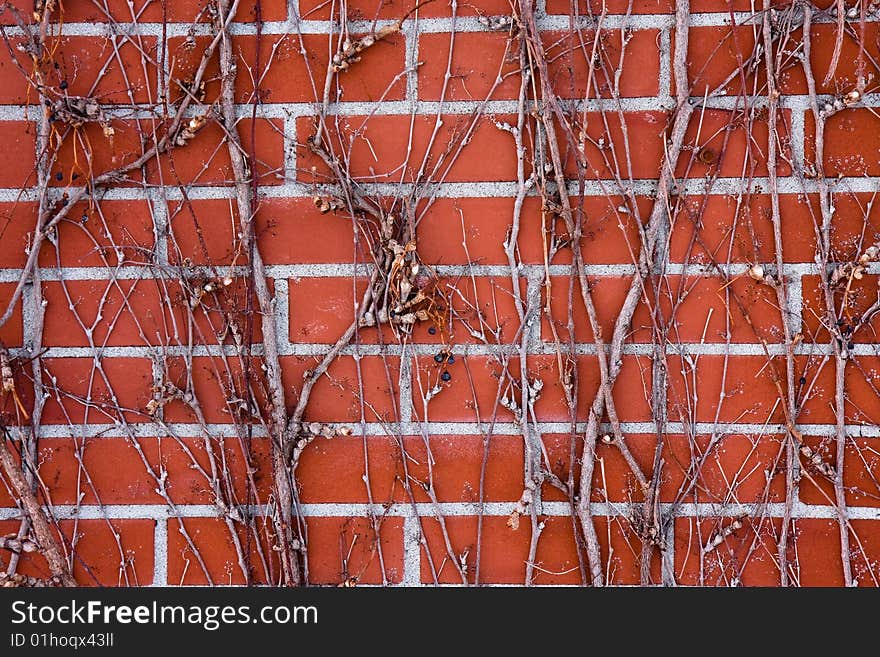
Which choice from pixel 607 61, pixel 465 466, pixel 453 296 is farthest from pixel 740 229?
pixel 465 466

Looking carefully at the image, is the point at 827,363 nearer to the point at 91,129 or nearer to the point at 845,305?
the point at 845,305

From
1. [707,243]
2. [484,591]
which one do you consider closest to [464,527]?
[484,591]

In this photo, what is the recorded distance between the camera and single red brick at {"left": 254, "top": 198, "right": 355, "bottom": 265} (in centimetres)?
113

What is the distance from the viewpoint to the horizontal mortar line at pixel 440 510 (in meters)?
1.12

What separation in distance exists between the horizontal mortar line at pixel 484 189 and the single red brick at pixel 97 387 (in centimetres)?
28

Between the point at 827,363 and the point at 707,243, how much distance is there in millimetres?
279

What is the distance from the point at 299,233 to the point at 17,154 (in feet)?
1.60

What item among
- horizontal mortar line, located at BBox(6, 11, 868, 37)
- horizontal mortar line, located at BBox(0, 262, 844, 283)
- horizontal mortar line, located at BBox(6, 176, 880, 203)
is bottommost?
horizontal mortar line, located at BBox(0, 262, 844, 283)

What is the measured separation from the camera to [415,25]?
1112mm

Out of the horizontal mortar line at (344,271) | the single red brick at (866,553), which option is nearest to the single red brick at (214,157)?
the horizontal mortar line at (344,271)

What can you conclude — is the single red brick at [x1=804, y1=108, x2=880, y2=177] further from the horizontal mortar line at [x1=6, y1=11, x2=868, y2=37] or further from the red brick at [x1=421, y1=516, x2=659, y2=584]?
the red brick at [x1=421, y1=516, x2=659, y2=584]

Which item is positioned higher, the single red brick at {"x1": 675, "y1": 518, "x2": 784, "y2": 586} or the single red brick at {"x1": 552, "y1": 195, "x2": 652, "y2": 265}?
the single red brick at {"x1": 552, "y1": 195, "x2": 652, "y2": 265}

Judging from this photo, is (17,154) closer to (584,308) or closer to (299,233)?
(299,233)

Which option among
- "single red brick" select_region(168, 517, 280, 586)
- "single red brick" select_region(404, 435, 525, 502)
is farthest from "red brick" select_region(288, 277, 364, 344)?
"single red brick" select_region(168, 517, 280, 586)
